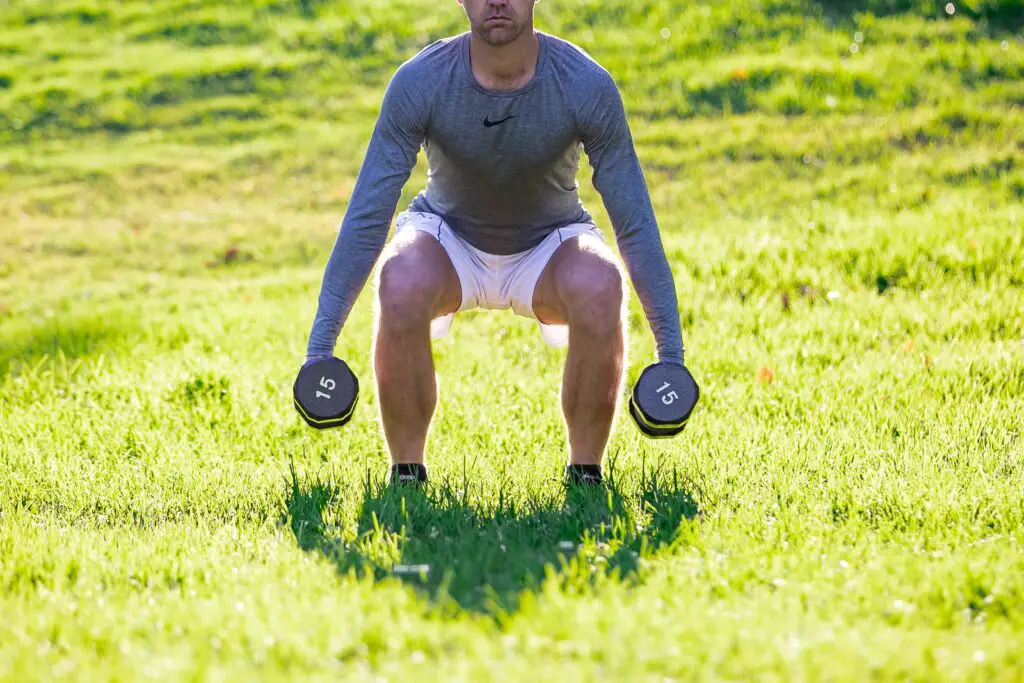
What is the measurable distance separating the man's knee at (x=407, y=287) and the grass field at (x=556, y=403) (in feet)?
2.08

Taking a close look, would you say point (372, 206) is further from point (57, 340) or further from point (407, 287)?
point (57, 340)

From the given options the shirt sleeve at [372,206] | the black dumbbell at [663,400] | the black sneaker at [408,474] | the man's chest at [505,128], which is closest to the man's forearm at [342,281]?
the shirt sleeve at [372,206]

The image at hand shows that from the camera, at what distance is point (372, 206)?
4023 millimetres

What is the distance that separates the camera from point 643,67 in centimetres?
1185

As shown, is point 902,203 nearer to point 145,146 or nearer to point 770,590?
point 770,590

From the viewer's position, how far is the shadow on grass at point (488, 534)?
10.7ft

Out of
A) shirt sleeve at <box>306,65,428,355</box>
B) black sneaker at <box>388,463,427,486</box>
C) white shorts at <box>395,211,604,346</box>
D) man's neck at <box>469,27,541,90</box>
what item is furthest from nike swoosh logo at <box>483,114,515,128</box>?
black sneaker at <box>388,463,427,486</box>

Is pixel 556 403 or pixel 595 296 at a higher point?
pixel 595 296

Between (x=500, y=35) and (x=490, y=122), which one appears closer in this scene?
(x=500, y=35)

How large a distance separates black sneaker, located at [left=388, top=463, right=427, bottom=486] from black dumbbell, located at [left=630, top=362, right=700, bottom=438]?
0.86 metres

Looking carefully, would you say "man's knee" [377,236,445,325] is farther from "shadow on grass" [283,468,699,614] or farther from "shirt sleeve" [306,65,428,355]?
"shadow on grass" [283,468,699,614]

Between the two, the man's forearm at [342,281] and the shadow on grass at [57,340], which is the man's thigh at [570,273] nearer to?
the man's forearm at [342,281]

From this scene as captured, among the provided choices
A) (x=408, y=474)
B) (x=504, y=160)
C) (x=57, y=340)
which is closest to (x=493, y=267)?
(x=504, y=160)

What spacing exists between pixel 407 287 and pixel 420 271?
0.08 m
